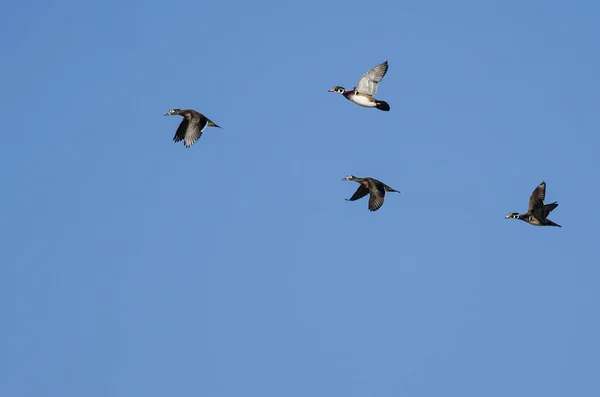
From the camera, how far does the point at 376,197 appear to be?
62.6 meters

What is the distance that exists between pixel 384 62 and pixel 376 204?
783 centimetres

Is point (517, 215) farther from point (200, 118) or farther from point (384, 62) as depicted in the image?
point (200, 118)

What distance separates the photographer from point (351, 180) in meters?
65.9

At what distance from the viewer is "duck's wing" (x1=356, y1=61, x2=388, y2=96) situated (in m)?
61.7

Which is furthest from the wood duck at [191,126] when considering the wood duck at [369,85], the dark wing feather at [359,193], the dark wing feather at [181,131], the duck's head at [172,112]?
the dark wing feather at [359,193]

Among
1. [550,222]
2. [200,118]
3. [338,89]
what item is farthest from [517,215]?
[200,118]

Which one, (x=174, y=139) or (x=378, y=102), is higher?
(x=378, y=102)

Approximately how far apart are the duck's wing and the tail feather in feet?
2.81

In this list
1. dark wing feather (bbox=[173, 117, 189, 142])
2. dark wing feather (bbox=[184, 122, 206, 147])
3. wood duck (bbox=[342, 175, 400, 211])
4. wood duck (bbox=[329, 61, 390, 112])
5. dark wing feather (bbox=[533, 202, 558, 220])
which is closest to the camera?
dark wing feather (bbox=[533, 202, 558, 220])

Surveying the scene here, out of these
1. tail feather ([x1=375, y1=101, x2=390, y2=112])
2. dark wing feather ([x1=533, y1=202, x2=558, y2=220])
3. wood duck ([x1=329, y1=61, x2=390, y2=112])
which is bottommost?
dark wing feather ([x1=533, y1=202, x2=558, y2=220])

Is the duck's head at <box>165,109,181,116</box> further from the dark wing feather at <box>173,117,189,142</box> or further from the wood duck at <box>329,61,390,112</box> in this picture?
the wood duck at <box>329,61,390,112</box>

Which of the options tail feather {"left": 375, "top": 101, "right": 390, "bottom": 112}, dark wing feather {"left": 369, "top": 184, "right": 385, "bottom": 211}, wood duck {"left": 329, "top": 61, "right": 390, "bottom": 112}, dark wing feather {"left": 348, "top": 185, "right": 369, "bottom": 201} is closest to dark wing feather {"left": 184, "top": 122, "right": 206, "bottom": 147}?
wood duck {"left": 329, "top": 61, "right": 390, "bottom": 112}

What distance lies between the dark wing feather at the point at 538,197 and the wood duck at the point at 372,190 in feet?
24.8

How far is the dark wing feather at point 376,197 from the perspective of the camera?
6184 centimetres
